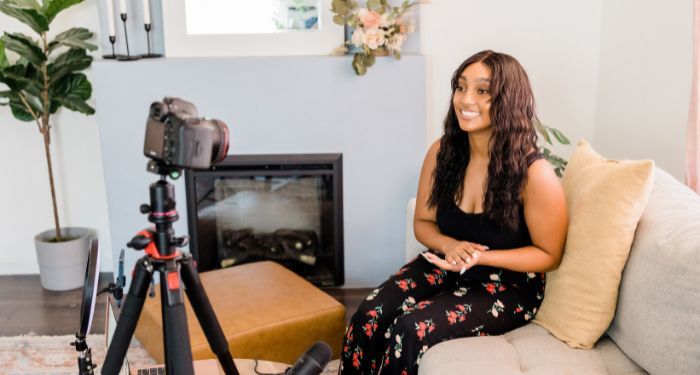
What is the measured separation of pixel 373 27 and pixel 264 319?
3.95 feet

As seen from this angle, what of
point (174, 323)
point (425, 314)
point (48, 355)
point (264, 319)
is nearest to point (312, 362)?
point (174, 323)

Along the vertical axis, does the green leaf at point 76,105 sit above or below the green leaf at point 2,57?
below

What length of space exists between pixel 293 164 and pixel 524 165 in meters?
1.29

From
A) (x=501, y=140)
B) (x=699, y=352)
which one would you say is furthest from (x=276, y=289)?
(x=699, y=352)

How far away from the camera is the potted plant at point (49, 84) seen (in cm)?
271

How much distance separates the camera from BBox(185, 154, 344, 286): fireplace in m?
2.90

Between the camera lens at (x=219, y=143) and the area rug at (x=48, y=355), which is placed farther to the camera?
the area rug at (x=48, y=355)

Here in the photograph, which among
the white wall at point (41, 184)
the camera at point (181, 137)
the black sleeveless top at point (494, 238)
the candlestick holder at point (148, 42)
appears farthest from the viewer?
the white wall at point (41, 184)

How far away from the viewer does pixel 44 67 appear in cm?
280

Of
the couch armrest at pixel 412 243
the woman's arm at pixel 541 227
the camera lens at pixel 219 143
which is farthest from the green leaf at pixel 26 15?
the woman's arm at pixel 541 227

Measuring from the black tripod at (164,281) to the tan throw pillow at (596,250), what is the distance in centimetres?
96

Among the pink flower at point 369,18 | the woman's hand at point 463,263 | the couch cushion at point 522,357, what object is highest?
the pink flower at point 369,18

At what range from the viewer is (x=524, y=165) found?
179 cm

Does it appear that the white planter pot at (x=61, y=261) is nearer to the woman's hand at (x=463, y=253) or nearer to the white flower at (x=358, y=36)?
the white flower at (x=358, y=36)
